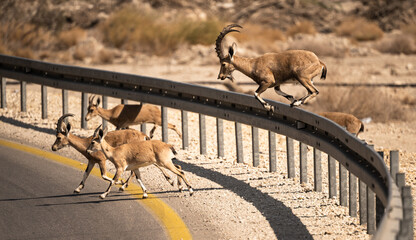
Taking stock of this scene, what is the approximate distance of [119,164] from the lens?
35.7ft

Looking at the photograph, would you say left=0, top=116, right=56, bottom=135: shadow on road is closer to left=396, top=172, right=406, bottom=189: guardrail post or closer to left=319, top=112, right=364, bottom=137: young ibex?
left=319, top=112, right=364, bottom=137: young ibex

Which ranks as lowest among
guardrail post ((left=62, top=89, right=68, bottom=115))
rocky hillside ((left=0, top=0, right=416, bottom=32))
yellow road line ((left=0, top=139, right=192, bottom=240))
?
yellow road line ((left=0, top=139, right=192, bottom=240))

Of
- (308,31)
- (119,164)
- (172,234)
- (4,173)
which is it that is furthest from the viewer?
(308,31)

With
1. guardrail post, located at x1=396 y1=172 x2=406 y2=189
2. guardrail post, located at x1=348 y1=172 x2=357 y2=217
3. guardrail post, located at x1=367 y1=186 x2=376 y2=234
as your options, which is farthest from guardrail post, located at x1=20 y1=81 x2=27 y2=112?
guardrail post, located at x1=396 y1=172 x2=406 y2=189

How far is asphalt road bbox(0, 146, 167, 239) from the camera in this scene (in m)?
9.52

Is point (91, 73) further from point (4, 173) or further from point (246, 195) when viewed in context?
point (246, 195)

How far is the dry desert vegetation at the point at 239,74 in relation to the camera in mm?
10242

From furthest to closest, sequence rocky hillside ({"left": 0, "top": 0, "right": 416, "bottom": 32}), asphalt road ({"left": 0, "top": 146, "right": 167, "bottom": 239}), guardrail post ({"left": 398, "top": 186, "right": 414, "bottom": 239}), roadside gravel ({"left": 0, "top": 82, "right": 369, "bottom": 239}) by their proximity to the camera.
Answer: rocky hillside ({"left": 0, "top": 0, "right": 416, "bottom": 32}) → asphalt road ({"left": 0, "top": 146, "right": 167, "bottom": 239}) → roadside gravel ({"left": 0, "top": 82, "right": 369, "bottom": 239}) → guardrail post ({"left": 398, "top": 186, "right": 414, "bottom": 239})

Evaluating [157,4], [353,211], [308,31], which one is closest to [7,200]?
[353,211]

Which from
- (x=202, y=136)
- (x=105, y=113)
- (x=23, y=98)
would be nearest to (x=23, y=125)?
(x=23, y=98)

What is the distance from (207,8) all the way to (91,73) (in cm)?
3174

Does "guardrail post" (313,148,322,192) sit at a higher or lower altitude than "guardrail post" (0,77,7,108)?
lower

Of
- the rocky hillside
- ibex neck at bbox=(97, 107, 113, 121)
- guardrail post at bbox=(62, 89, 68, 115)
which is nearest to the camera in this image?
ibex neck at bbox=(97, 107, 113, 121)

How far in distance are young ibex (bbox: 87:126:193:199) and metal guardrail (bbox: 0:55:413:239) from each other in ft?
5.59
